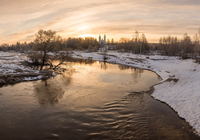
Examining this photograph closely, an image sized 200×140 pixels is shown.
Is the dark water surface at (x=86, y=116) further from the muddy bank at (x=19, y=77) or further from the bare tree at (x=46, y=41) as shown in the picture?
the bare tree at (x=46, y=41)

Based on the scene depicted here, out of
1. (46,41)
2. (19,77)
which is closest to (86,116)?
(19,77)

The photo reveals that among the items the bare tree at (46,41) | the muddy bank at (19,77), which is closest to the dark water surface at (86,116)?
the muddy bank at (19,77)

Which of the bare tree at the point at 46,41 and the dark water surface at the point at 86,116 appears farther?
the bare tree at the point at 46,41

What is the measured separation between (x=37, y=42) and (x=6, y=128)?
27402 mm

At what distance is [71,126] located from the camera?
1138 cm

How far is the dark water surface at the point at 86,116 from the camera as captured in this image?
410 inches

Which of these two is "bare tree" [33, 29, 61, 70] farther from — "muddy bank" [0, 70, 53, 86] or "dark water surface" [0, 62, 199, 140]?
"dark water surface" [0, 62, 199, 140]

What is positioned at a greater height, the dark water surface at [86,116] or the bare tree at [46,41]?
the bare tree at [46,41]

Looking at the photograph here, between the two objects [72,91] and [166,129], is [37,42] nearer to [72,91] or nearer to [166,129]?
[72,91]

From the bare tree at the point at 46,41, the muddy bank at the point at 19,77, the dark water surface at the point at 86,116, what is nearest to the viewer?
the dark water surface at the point at 86,116

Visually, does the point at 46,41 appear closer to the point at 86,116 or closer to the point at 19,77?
the point at 19,77

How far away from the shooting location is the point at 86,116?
42.6ft

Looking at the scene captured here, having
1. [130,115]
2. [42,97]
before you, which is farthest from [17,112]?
[130,115]

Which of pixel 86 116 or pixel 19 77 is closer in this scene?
pixel 86 116
